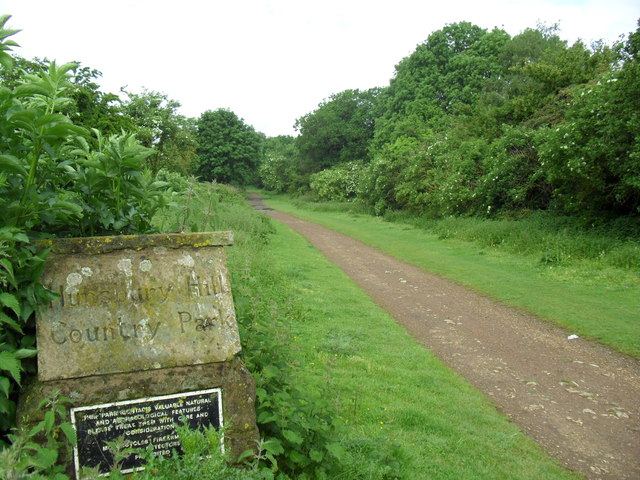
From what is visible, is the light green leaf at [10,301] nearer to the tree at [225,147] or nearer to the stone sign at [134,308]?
the stone sign at [134,308]

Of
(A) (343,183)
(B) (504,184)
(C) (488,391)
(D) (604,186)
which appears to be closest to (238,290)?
(C) (488,391)

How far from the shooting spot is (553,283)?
1168cm

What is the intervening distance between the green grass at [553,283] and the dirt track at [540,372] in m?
0.43

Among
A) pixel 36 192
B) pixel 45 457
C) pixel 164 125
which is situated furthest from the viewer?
pixel 164 125

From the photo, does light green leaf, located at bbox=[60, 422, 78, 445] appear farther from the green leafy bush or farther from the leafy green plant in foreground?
the green leafy bush

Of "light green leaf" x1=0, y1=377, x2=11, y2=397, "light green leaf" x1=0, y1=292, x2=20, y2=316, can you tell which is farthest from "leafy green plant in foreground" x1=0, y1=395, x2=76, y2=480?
"light green leaf" x1=0, y1=292, x2=20, y2=316

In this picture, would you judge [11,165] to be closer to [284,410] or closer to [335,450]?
[284,410]

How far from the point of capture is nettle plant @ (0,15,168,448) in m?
2.80

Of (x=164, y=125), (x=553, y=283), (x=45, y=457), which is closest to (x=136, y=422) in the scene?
(x=45, y=457)

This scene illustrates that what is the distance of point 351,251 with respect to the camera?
1881 cm

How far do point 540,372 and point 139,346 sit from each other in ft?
18.5

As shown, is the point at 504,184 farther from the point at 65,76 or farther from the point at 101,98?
the point at 65,76

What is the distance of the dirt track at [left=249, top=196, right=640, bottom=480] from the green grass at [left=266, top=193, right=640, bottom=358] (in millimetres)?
433

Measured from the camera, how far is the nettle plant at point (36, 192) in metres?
2.80
